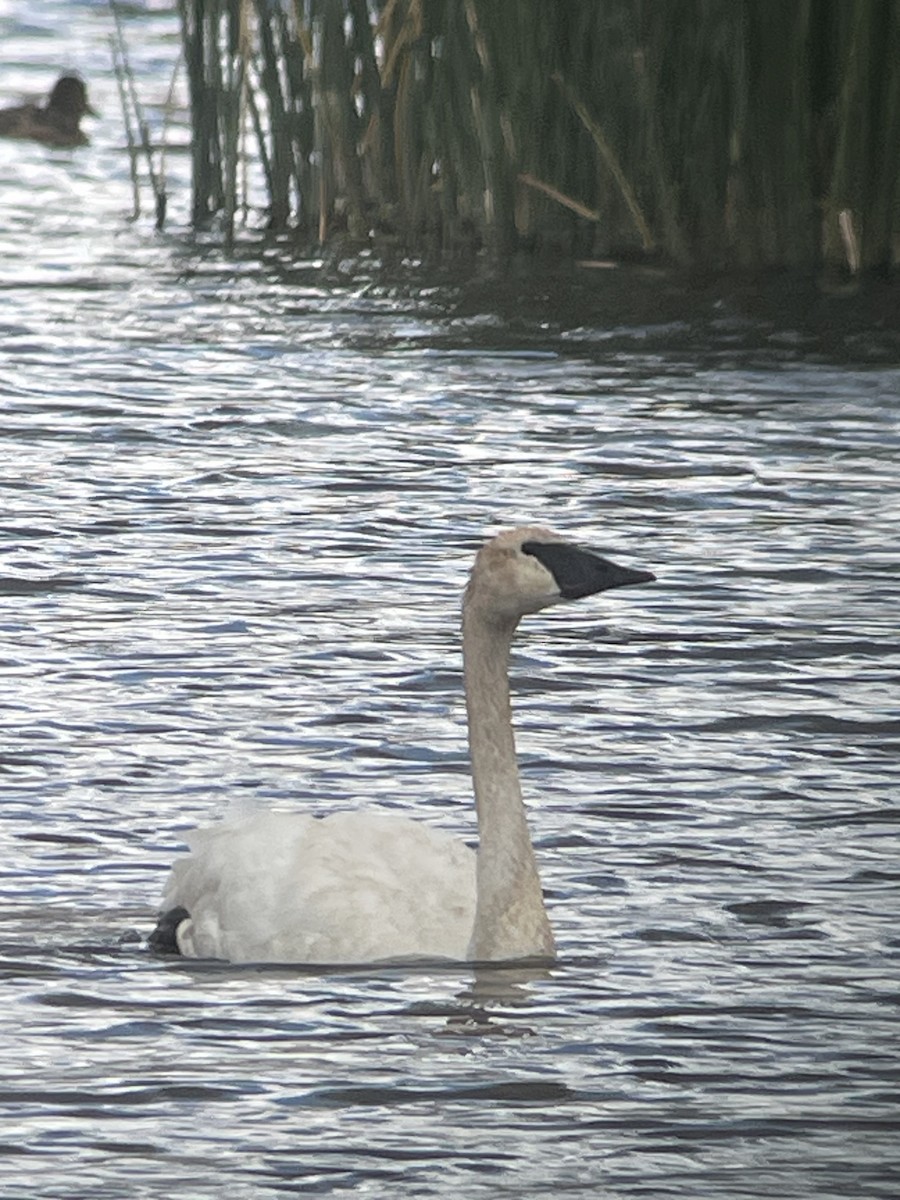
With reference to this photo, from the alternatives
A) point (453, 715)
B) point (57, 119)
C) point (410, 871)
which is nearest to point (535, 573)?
point (410, 871)

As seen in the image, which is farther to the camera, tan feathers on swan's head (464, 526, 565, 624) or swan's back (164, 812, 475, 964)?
swan's back (164, 812, 475, 964)

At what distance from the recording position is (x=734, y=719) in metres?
8.20

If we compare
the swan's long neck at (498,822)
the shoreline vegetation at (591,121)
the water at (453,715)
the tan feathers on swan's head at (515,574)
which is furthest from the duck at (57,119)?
the tan feathers on swan's head at (515,574)

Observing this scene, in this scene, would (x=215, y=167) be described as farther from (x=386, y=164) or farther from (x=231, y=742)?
(x=231, y=742)

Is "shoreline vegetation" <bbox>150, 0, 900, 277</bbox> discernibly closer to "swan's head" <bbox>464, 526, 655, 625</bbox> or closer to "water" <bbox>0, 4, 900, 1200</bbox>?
"water" <bbox>0, 4, 900, 1200</bbox>

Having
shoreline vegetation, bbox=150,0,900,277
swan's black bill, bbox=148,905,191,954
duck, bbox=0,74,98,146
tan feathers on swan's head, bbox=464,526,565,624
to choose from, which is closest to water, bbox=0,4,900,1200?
swan's black bill, bbox=148,905,191,954

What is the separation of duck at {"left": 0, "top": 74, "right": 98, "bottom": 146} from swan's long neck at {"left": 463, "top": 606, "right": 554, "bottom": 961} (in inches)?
637

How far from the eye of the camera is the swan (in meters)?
6.22

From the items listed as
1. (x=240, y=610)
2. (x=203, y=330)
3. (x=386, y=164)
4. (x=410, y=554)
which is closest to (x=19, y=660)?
(x=240, y=610)

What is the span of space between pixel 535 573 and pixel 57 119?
16973 millimetres

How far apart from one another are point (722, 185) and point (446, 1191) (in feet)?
34.0

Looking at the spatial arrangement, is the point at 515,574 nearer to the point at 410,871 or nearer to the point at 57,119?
the point at 410,871

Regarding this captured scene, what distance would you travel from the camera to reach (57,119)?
2258 centimetres

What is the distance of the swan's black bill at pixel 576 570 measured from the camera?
6098 mm
